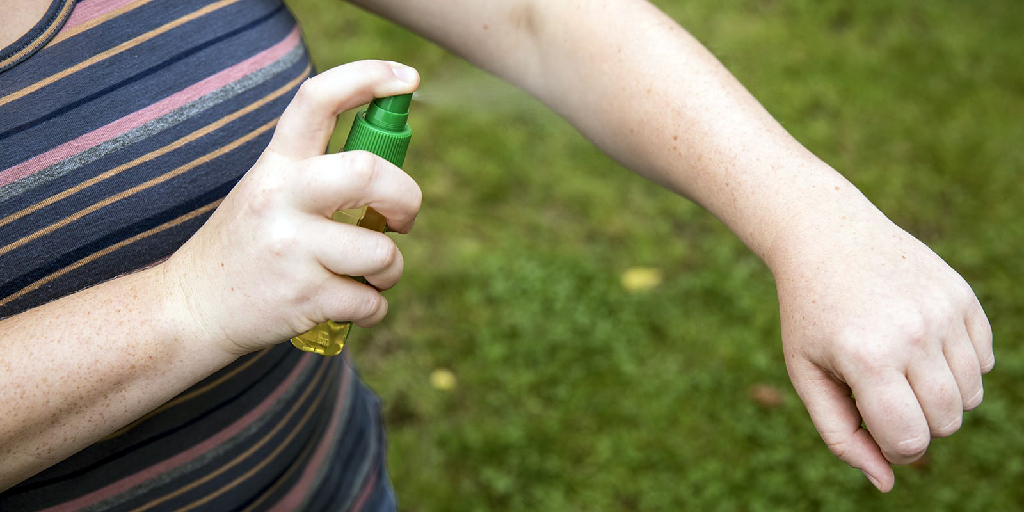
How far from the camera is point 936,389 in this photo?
40.3 inches

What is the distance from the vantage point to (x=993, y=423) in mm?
3240

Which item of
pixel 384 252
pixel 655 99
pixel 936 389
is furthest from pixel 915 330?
pixel 384 252

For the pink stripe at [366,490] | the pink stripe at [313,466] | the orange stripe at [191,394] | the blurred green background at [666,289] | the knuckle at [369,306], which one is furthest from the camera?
the blurred green background at [666,289]

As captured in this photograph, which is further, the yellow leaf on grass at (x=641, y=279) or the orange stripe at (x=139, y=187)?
the yellow leaf on grass at (x=641, y=279)

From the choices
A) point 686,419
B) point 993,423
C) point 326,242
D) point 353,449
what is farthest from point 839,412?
point 993,423

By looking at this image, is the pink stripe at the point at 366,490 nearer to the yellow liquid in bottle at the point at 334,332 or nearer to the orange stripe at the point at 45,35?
the yellow liquid in bottle at the point at 334,332

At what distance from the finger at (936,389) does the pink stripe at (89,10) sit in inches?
49.6

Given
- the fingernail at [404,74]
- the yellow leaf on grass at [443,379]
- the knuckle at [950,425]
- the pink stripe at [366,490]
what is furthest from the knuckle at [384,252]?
the yellow leaf on grass at [443,379]

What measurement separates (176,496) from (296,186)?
696 millimetres

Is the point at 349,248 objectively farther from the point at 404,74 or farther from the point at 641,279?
the point at 641,279

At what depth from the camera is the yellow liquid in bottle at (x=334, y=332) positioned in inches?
46.8

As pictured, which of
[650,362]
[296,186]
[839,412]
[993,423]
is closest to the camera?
[296,186]

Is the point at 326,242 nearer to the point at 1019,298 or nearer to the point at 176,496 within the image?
the point at 176,496

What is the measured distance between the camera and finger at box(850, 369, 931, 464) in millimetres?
1020
